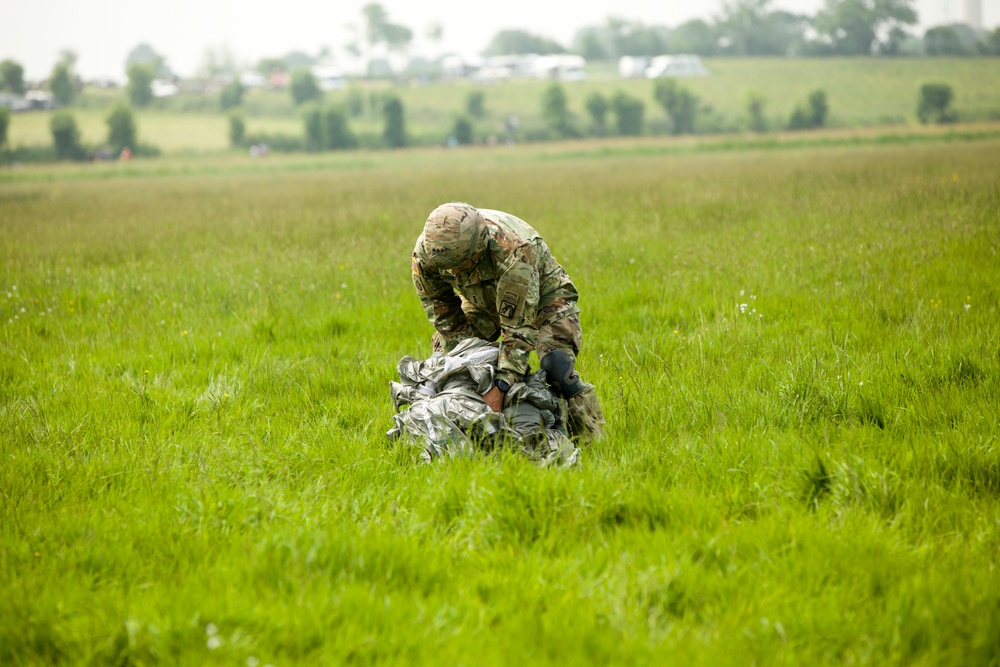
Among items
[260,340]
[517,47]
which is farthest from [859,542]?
[517,47]

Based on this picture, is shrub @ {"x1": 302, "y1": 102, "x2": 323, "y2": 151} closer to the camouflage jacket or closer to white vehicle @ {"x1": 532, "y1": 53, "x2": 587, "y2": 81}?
white vehicle @ {"x1": 532, "y1": 53, "x2": 587, "y2": 81}

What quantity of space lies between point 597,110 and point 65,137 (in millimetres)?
44564

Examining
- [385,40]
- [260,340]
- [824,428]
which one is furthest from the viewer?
[385,40]

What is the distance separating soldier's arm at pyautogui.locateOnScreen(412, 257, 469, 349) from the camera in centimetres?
503

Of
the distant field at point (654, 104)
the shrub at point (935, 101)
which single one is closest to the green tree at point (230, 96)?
the distant field at point (654, 104)

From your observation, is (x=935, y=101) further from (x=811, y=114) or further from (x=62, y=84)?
(x=62, y=84)

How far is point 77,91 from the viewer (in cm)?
9162

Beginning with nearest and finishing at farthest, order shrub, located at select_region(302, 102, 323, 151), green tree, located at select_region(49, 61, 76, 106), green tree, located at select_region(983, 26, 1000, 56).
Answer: shrub, located at select_region(302, 102, 323, 151) < green tree, located at select_region(983, 26, 1000, 56) < green tree, located at select_region(49, 61, 76, 106)

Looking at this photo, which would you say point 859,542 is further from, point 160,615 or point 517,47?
point 517,47

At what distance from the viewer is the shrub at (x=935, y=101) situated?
56928mm

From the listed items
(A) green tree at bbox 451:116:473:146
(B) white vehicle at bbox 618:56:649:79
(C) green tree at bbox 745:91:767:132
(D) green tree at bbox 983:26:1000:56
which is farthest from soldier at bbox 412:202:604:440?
(B) white vehicle at bbox 618:56:649:79

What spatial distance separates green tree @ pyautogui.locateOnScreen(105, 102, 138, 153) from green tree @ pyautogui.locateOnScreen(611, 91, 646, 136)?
41.5 metres

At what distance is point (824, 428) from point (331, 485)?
2.71 meters

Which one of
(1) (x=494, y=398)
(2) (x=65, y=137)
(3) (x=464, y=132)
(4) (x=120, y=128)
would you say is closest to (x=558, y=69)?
(3) (x=464, y=132)
